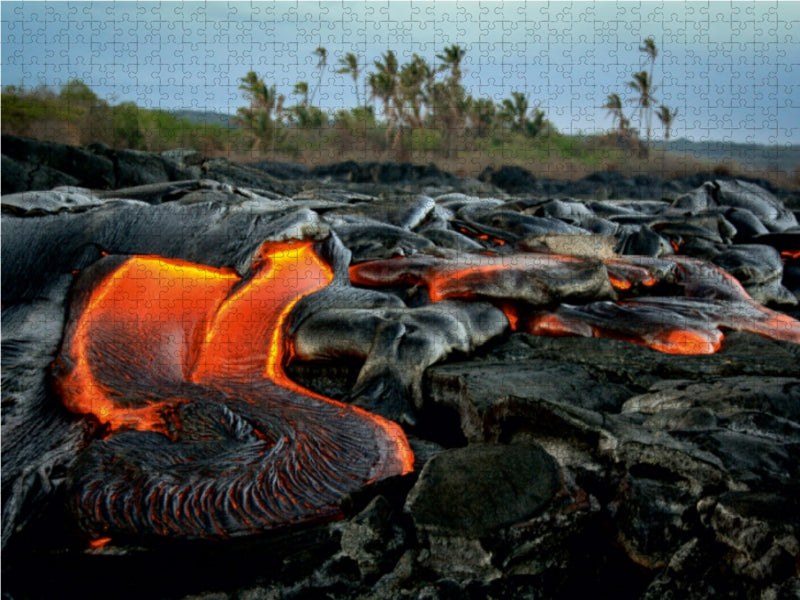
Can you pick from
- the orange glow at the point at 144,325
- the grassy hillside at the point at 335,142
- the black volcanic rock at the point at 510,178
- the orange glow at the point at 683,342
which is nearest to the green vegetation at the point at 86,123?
the grassy hillside at the point at 335,142

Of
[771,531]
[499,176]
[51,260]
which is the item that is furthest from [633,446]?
[499,176]

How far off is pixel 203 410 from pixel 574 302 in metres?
2.82

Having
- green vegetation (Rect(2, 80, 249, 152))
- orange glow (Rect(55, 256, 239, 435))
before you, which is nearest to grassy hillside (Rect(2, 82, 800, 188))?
green vegetation (Rect(2, 80, 249, 152))

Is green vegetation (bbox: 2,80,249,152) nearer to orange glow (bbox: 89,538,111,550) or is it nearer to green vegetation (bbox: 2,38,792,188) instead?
green vegetation (bbox: 2,38,792,188)

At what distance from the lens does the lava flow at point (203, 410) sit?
3.09 metres

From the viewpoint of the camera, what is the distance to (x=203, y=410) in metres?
3.72

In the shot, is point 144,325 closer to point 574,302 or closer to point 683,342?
point 574,302

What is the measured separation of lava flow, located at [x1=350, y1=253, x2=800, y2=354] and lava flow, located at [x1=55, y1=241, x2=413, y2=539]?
74 centimetres

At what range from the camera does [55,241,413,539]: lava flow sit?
3.09 metres

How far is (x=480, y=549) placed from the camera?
7.24ft

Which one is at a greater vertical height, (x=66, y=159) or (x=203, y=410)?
(x=66, y=159)

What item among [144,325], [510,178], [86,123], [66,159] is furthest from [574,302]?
[510,178]

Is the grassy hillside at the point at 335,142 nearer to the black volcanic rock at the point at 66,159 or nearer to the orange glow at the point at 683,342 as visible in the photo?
the black volcanic rock at the point at 66,159

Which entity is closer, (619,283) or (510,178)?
(619,283)
